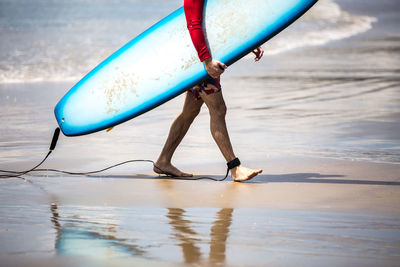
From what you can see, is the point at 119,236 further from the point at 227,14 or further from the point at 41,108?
the point at 41,108

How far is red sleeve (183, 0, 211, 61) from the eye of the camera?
4523 mm

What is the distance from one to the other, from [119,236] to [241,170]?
1625 mm

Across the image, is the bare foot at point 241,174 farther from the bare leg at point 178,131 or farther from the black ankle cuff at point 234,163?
the bare leg at point 178,131

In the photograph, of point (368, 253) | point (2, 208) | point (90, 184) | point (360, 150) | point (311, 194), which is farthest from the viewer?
point (360, 150)

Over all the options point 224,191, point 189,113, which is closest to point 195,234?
point 224,191

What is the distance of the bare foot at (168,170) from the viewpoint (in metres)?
4.99

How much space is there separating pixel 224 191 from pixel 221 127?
0.54 m

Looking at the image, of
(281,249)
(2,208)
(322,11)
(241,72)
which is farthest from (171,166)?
(322,11)

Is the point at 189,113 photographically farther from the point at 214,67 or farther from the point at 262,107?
the point at 262,107

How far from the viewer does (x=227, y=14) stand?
482cm

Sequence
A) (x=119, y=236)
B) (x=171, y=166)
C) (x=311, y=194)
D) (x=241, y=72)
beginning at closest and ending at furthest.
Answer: (x=119, y=236) → (x=311, y=194) → (x=171, y=166) → (x=241, y=72)

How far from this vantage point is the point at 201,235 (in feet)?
10.8

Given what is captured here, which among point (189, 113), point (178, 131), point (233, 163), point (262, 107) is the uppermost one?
point (189, 113)

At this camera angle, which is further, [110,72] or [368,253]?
[110,72]
